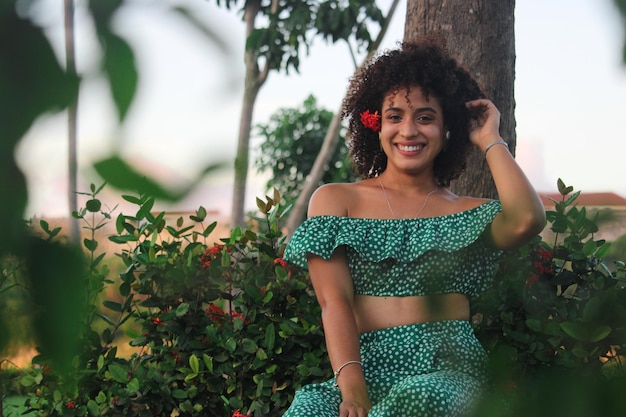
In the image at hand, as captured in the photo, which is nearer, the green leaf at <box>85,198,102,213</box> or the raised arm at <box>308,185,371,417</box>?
the green leaf at <box>85,198,102,213</box>

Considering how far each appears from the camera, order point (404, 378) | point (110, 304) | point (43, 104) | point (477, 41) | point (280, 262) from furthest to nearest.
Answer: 1. point (477, 41)
2. point (280, 262)
3. point (404, 378)
4. point (110, 304)
5. point (43, 104)

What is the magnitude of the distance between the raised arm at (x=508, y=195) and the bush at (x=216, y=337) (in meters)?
0.83

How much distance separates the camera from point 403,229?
2.41 m

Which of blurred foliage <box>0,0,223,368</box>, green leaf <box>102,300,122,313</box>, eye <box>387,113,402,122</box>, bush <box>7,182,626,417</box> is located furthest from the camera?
bush <box>7,182,626,417</box>

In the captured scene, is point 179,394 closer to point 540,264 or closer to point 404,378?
point 404,378

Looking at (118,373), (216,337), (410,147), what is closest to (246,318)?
(216,337)

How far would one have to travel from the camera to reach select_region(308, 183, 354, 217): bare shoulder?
2.46 m

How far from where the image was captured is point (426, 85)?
243 cm

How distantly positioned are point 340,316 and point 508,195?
1.76 feet

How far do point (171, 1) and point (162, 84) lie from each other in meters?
0.05

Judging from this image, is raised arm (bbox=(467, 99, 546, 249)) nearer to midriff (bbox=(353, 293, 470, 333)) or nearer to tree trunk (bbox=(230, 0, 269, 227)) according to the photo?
midriff (bbox=(353, 293, 470, 333))

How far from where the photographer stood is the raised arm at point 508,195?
2.25m

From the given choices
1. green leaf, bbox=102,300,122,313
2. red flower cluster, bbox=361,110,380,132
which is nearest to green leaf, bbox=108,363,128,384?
red flower cluster, bbox=361,110,380,132

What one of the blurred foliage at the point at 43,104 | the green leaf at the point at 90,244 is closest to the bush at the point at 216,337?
the green leaf at the point at 90,244
